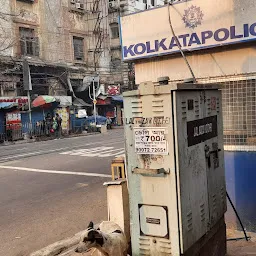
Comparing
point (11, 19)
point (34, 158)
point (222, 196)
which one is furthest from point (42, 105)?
point (222, 196)

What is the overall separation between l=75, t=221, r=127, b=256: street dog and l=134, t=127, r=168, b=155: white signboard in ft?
2.88

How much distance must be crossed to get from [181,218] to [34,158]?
12296 mm

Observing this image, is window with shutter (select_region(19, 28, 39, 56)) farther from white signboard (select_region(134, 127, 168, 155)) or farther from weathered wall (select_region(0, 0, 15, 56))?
white signboard (select_region(134, 127, 168, 155))

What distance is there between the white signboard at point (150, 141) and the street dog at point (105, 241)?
2.88 feet

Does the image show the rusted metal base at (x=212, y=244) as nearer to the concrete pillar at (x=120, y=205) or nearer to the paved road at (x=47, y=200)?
the concrete pillar at (x=120, y=205)

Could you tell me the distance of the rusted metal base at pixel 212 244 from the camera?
3.37 meters

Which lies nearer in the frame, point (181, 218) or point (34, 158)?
point (181, 218)

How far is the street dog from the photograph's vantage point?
326 centimetres

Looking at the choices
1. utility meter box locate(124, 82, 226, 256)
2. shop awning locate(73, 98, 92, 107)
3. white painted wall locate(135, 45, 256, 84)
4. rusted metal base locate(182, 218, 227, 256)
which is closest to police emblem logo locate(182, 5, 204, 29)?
white painted wall locate(135, 45, 256, 84)

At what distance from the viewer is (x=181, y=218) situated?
3092 millimetres

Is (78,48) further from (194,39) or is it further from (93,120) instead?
(194,39)

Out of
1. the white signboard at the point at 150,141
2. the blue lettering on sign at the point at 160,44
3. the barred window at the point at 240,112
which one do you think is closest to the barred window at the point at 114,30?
the blue lettering on sign at the point at 160,44

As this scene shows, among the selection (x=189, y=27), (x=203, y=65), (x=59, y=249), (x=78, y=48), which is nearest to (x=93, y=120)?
(x=78, y=48)

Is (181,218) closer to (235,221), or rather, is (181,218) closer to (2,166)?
(235,221)
